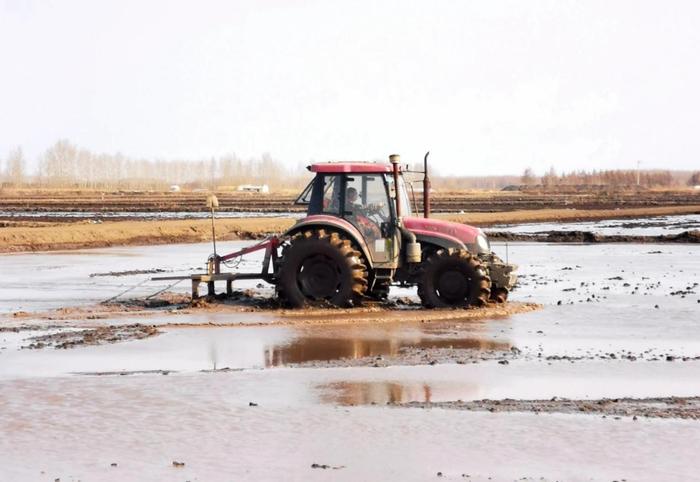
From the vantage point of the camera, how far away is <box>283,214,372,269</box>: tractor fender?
66.3ft

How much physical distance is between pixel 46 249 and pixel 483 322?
2349 cm

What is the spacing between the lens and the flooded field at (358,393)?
10.1 metres

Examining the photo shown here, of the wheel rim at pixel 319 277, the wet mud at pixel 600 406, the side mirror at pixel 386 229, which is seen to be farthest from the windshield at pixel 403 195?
the wet mud at pixel 600 406

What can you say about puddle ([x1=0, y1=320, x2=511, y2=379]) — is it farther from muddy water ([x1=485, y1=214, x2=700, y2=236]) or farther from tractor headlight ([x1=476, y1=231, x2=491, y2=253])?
muddy water ([x1=485, y1=214, x2=700, y2=236])

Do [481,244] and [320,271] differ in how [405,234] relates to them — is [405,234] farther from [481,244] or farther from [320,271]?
[320,271]

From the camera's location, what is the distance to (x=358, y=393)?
1312 cm

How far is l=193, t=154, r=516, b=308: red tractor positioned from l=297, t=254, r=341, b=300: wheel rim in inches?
0.7

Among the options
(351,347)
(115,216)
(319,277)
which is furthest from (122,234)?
(351,347)

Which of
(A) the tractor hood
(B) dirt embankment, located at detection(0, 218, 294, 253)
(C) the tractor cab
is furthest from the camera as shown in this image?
(B) dirt embankment, located at detection(0, 218, 294, 253)

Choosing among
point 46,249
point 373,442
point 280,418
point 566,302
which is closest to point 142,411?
point 280,418

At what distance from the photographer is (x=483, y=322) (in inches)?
760

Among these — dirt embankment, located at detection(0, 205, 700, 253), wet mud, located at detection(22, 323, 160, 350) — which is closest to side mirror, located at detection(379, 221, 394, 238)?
wet mud, located at detection(22, 323, 160, 350)

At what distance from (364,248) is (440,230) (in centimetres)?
147

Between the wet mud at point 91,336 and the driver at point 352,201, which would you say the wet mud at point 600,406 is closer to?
the wet mud at point 91,336
